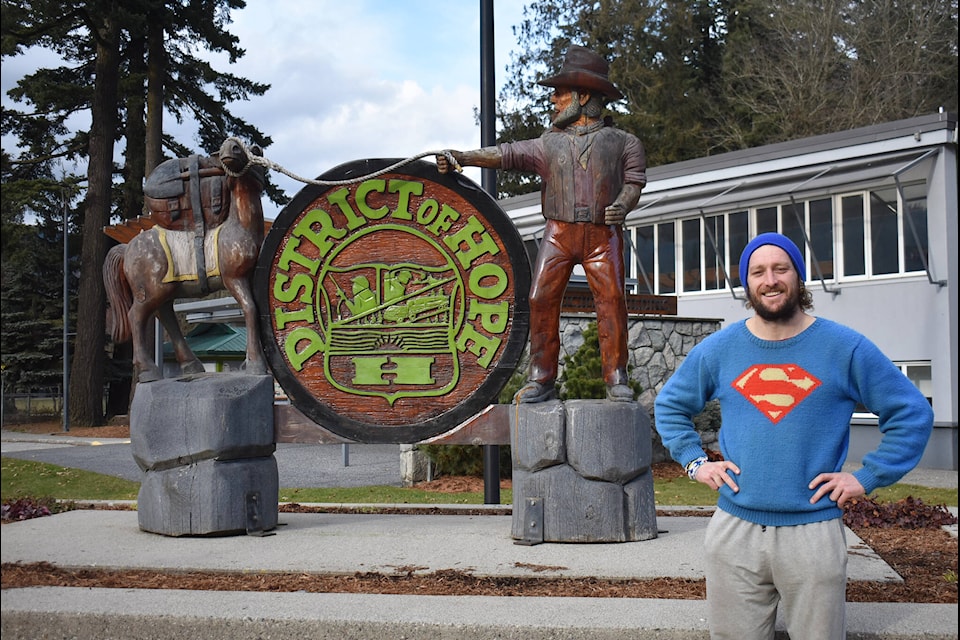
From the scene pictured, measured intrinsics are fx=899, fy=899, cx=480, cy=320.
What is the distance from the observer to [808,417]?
273 cm

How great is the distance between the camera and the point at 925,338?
13.7 metres

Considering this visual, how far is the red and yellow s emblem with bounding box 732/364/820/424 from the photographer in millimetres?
2746

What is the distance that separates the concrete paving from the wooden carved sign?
90cm

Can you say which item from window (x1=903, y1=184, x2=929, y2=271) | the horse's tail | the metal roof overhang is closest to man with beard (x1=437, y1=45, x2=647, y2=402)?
the horse's tail

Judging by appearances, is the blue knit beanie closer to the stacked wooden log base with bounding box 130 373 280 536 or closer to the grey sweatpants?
the grey sweatpants

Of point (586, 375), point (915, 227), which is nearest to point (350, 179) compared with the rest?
point (586, 375)

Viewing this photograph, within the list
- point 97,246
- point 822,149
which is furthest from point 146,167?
point 822,149

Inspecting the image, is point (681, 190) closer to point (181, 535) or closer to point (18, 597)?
Answer: point (181, 535)

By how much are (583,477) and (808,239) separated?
36.8 feet

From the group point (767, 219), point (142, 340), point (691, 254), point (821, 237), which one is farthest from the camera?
point (691, 254)

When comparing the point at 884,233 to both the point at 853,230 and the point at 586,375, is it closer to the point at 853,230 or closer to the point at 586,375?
the point at 853,230

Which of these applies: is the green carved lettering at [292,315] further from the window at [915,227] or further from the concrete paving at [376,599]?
the window at [915,227]

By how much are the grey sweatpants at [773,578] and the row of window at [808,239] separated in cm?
1190

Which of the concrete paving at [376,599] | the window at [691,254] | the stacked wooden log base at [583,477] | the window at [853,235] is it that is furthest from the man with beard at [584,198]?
the window at [691,254]
